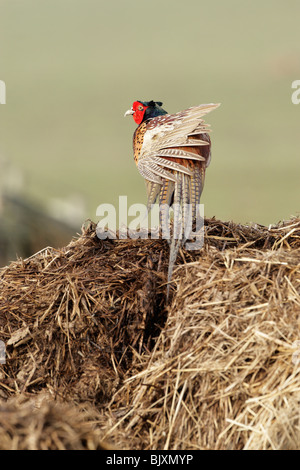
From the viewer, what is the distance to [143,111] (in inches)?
192

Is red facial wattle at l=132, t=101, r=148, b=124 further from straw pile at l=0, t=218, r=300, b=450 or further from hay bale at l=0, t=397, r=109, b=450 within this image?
hay bale at l=0, t=397, r=109, b=450

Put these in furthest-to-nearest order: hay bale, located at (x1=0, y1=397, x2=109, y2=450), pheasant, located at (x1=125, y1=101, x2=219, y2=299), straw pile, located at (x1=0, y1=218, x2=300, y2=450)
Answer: pheasant, located at (x1=125, y1=101, x2=219, y2=299)
straw pile, located at (x1=0, y1=218, x2=300, y2=450)
hay bale, located at (x1=0, y1=397, x2=109, y2=450)

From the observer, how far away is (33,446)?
2.54m

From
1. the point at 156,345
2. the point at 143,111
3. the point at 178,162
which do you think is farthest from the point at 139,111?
the point at 156,345

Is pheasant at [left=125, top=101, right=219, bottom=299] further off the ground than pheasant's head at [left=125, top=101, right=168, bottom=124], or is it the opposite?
pheasant's head at [left=125, top=101, right=168, bottom=124]

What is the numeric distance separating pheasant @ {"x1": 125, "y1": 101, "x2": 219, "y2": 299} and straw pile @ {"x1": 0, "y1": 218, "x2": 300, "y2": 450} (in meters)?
0.27

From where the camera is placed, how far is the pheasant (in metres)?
4.43

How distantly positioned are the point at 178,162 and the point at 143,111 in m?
0.63

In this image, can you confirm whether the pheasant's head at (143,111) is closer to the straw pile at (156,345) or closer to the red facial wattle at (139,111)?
the red facial wattle at (139,111)

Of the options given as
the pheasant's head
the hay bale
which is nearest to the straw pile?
the hay bale

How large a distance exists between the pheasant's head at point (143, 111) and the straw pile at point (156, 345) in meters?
0.96

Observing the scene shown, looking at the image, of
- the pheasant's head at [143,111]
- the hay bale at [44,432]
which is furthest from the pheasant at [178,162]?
the hay bale at [44,432]
